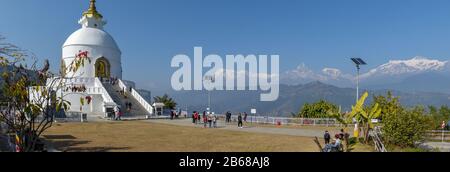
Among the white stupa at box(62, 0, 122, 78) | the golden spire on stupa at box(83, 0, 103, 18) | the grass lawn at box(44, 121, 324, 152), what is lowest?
the grass lawn at box(44, 121, 324, 152)

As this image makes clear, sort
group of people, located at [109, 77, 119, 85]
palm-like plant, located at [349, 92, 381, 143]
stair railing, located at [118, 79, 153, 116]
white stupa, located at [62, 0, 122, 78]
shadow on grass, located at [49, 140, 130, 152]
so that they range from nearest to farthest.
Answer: shadow on grass, located at [49, 140, 130, 152]
palm-like plant, located at [349, 92, 381, 143]
stair railing, located at [118, 79, 153, 116]
group of people, located at [109, 77, 119, 85]
white stupa, located at [62, 0, 122, 78]

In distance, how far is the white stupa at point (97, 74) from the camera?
35719mm

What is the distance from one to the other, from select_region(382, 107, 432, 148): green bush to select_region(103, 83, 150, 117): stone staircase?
78.8ft

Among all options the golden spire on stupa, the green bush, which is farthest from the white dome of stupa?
the green bush

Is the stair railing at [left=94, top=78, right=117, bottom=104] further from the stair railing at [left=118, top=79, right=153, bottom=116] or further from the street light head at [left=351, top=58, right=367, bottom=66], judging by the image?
the street light head at [left=351, top=58, right=367, bottom=66]

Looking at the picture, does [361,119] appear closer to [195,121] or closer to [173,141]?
[173,141]

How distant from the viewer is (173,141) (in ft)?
55.7

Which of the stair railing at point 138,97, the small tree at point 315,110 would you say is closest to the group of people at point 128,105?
the stair railing at point 138,97

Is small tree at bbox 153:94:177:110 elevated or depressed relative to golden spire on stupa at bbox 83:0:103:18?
depressed

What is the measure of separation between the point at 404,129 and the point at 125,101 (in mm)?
27707

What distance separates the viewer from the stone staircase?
3475 cm

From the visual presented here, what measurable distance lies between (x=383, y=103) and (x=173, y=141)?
44.4ft

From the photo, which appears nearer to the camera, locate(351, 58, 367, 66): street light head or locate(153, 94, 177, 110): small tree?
locate(351, 58, 367, 66): street light head
